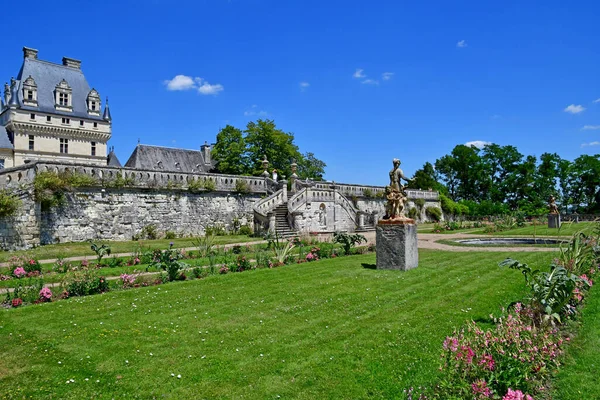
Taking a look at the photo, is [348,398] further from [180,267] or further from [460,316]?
[180,267]

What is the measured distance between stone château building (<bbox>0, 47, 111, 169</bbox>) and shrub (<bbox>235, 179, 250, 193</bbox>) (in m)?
21.9

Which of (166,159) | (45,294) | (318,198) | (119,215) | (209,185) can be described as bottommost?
(45,294)

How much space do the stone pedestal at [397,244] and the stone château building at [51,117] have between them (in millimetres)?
36442

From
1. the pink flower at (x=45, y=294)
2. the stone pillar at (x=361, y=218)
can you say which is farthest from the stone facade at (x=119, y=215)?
the pink flower at (x=45, y=294)

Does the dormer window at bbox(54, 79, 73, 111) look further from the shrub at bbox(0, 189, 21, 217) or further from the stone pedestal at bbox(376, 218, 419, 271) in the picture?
the stone pedestal at bbox(376, 218, 419, 271)

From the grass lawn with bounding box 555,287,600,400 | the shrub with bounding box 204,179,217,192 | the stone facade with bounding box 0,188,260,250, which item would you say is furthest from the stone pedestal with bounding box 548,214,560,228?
the grass lawn with bounding box 555,287,600,400

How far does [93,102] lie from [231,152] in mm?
16882

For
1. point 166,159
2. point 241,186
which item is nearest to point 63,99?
point 166,159

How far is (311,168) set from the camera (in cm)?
5319

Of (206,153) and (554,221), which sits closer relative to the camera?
(554,221)

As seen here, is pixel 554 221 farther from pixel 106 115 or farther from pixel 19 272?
pixel 106 115

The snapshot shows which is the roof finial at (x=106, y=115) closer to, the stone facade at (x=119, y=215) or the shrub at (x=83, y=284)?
the stone facade at (x=119, y=215)

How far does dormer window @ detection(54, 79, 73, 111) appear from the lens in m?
39.1

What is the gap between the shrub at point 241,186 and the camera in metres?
24.9
